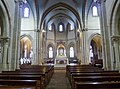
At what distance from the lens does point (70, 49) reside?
37125 millimetres

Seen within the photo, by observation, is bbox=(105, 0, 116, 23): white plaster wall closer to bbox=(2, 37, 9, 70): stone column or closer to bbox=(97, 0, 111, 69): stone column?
bbox=(97, 0, 111, 69): stone column

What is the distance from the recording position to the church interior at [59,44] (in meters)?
5.20

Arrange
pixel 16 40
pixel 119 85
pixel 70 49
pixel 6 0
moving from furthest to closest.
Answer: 1. pixel 70 49
2. pixel 16 40
3. pixel 6 0
4. pixel 119 85

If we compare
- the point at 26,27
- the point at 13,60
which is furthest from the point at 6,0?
the point at 26,27

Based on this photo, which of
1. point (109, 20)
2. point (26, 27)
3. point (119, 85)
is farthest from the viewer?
point (26, 27)

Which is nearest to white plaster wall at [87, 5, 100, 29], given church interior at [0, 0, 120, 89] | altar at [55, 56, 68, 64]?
church interior at [0, 0, 120, 89]

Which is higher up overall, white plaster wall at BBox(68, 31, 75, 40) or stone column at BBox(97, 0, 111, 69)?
white plaster wall at BBox(68, 31, 75, 40)

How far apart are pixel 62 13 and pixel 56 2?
6.44 metres

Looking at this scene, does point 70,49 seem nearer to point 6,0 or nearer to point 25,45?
point 25,45

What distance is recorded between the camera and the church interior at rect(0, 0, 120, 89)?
17.1 ft

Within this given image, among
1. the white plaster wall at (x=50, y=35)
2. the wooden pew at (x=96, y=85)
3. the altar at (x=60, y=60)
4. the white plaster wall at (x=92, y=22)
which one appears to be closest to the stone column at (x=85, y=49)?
the white plaster wall at (x=92, y=22)

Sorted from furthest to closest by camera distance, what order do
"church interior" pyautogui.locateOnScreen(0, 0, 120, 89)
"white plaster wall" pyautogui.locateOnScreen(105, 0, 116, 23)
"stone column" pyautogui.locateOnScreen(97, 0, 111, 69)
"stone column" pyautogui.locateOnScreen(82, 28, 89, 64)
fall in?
"stone column" pyautogui.locateOnScreen(82, 28, 89, 64)
"stone column" pyautogui.locateOnScreen(97, 0, 111, 69)
"white plaster wall" pyautogui.locateOnScreen(105, 0, 116, 23)
"church interior" pyautogui.locateOnScreen(0, 0, 120, 89)

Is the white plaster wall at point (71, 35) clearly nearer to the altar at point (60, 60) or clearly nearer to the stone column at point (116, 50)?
the altar at point (60, 60)

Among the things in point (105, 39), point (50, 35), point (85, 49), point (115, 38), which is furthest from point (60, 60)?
point (115, 38)
